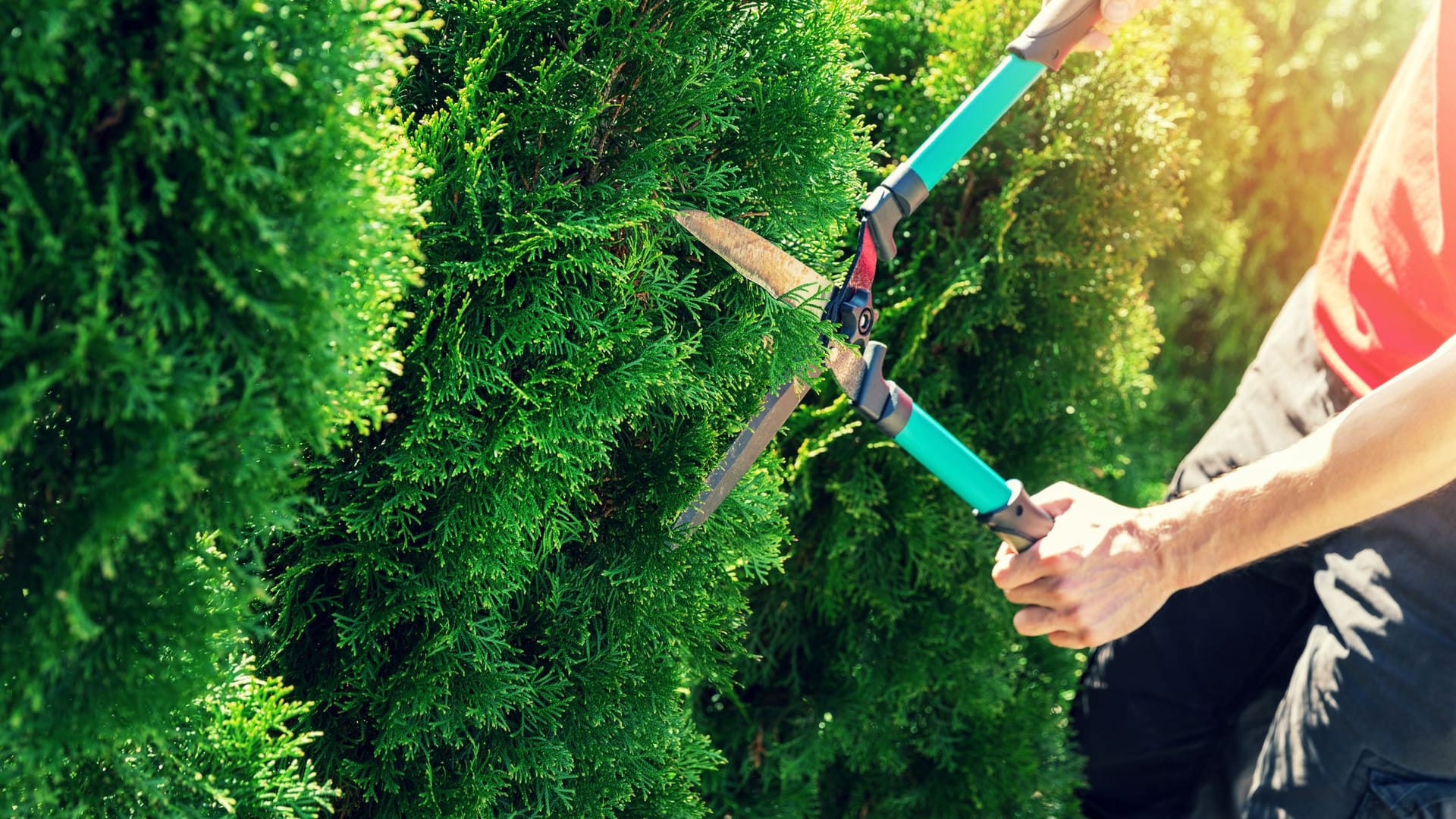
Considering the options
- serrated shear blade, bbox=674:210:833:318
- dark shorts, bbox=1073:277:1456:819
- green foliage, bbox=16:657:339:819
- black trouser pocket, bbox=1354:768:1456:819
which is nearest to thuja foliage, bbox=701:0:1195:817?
dark shorts, bbox=1073:277:1456:819

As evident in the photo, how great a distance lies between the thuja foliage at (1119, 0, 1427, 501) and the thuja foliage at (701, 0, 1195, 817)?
1230 mm

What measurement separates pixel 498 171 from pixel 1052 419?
1.71 m

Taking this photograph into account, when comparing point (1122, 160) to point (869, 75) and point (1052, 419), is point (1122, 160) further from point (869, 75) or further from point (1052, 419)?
point (869, 75)

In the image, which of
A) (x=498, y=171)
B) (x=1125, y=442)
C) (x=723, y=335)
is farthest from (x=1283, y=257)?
(x=498, y=171)

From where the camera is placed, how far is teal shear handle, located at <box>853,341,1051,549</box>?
1862 millimetres

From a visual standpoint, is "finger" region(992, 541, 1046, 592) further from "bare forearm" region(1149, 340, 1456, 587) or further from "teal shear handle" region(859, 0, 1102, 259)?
"teal shear handle" region(859, 0, 1102, 259)

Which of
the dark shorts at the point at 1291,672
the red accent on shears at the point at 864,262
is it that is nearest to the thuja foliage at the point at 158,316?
the red accent on shears at the point at 864,262

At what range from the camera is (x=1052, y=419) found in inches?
106

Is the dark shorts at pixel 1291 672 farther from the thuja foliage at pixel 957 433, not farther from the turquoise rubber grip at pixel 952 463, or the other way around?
the turquoise rubber grip at pixel 952 463

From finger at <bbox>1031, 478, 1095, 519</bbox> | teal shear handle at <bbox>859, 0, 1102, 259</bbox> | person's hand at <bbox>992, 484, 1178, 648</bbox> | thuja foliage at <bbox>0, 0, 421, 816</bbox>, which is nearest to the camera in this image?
thuja foliage at <bbox>0, 0, 421, 816</bbox>

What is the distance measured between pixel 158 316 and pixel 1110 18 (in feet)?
5.93

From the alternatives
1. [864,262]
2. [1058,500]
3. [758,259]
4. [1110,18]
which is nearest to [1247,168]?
[1110,18]

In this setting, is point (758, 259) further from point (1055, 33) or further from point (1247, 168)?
point (1247, 168)

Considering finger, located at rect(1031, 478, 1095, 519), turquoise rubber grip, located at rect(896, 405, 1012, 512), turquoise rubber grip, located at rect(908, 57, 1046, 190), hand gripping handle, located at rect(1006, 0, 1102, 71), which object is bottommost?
finger, located at rect(1031, 478, 1095, 519)
